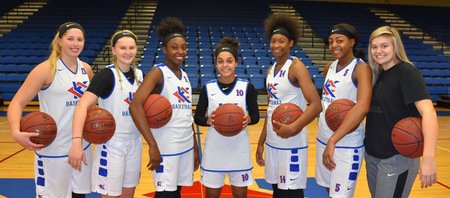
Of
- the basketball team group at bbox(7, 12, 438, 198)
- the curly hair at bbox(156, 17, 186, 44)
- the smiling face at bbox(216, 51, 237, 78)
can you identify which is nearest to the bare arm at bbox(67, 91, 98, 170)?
the basketball team group at bbox(7, 12, 438, 198)

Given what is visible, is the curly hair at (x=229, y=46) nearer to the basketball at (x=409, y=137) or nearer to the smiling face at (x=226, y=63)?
the smiling face at (x=226, y=63)

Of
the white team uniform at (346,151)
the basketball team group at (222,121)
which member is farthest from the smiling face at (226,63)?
the white team uniform at (346,151)

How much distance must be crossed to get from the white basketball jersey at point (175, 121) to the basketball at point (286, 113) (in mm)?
607

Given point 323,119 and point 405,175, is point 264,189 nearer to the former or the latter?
point 323,119

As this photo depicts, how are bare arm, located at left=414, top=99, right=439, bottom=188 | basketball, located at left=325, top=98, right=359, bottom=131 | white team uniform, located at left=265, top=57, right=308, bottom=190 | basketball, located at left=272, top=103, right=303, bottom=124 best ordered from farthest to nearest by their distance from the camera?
white team uniform, located at left=265, top=57, right=308, bottom=190 < basketball, located at left=272, top=103, right=303, bottom=124 < basketball, located at left=325, top=98, right=359, bottom=131 < bare arm, located at left=414, top=99, right=439, bottom=188

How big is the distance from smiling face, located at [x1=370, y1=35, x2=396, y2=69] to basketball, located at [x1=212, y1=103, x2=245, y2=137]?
0.90 metres

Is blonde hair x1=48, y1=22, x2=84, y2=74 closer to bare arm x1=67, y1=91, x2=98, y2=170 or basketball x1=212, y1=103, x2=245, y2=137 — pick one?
bare arm x1=67, y1=91, x2=98, y2=170

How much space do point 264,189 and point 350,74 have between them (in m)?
2.01

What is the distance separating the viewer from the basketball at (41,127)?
2406 millimetres

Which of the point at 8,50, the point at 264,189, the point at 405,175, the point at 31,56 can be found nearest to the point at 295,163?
the point at 405,175

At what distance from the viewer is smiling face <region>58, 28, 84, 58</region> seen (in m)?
2.60

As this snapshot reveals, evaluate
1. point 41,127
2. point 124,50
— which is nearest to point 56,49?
point 124,50

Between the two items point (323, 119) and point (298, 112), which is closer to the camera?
point (298, 112)

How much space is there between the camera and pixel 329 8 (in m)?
18.0
